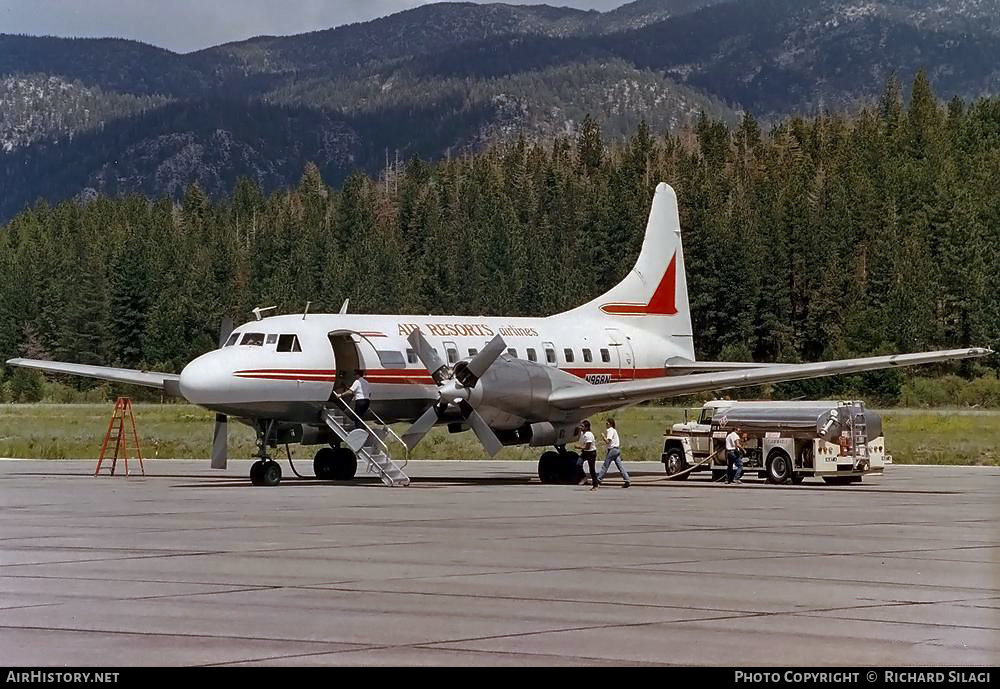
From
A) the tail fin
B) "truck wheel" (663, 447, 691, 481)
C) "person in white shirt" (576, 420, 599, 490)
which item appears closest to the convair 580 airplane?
"person in white shirt" (576, 420, 599, 490)

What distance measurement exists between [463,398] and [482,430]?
0.86 m

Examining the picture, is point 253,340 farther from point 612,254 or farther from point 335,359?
point 612,254

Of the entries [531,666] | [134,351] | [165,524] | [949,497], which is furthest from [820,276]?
[531,666]

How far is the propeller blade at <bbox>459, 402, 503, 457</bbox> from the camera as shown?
3192 centimetres

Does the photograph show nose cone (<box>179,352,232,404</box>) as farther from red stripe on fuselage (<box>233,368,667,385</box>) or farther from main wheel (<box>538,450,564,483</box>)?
main wheel (<box>538,450,564,483</box>)

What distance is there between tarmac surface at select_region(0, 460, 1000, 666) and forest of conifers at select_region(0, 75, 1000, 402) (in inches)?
2259

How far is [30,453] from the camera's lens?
48469 mm

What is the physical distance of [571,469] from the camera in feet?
112

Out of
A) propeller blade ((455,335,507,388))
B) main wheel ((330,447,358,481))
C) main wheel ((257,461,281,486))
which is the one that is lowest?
main wheel ((330,447,358,481))

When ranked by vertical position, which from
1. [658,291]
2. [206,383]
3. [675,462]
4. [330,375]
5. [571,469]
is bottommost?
[675,462]

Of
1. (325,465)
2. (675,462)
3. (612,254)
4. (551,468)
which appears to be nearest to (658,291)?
(675,462)

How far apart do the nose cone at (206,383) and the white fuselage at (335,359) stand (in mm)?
21

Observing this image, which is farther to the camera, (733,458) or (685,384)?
(685,384)
